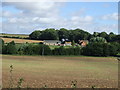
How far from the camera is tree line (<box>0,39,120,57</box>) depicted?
51625 mm

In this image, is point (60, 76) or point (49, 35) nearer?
point (60, 76)

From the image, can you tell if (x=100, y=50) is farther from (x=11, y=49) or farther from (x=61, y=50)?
(x=11, y=49)

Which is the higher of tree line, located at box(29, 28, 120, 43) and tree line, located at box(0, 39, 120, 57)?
tree line, located at box(29, 28, 120, 43)

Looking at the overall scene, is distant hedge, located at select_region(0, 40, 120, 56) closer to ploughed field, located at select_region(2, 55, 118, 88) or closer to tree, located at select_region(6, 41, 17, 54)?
tree, located at select_region(6, 41, 17, 54)

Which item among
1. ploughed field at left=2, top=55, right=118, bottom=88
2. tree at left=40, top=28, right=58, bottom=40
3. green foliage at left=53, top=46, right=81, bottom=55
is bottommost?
ploughed field at left=2, top=55, right=118, bottom=88

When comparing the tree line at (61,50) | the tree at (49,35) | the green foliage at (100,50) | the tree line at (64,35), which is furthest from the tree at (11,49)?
the tree at (49,35)

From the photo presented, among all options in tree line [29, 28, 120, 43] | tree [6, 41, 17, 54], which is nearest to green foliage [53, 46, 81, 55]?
tree [6, 41, 17, 54]

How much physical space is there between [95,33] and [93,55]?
146 feet

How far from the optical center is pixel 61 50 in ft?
175

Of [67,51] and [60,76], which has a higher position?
[67,51]

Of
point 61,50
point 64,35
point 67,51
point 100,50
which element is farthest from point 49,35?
point 100,50

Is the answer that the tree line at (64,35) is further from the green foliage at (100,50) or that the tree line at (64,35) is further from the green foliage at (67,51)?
the green foliage at (67,51)

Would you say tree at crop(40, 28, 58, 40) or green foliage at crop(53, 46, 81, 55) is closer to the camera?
green foliage at crop(53, 46, 81, 55)

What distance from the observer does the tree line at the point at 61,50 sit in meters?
51.6
